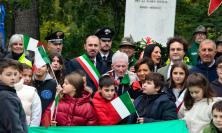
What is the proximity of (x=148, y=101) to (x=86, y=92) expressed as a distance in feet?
2.94

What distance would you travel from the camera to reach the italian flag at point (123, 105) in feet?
26.2

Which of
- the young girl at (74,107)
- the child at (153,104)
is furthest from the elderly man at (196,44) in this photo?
the young girl at (74,107)

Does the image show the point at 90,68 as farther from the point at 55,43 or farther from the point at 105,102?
the point at 105,102

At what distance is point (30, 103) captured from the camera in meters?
8.31

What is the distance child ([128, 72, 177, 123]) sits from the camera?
8.01 metres

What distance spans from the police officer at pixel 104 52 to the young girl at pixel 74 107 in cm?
173

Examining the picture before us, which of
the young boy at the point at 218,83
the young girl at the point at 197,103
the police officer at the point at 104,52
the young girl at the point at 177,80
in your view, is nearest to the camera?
the young girl at the point at 197,103

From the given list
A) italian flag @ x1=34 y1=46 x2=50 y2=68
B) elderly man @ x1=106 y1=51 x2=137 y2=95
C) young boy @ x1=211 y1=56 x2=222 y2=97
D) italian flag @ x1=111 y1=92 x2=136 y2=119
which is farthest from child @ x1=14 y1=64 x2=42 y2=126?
young boy @ x1=211 y1=56 x2=222 y2=97

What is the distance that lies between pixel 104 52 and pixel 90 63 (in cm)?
45

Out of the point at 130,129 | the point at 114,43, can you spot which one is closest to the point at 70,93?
the point at 130,129

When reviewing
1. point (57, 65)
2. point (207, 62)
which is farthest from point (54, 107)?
point (207, 62)

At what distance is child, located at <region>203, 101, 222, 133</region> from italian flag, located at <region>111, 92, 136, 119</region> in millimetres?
1100

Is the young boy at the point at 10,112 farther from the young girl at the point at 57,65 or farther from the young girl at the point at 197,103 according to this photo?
the young girl at the point at 57,65

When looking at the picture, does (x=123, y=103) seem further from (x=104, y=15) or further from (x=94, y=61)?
(x=104, y=15)
